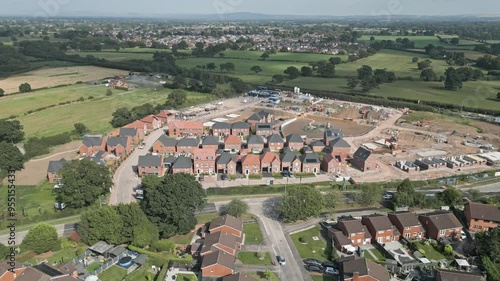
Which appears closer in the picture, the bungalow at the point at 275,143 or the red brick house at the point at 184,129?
the bungalow at the point at 275,143

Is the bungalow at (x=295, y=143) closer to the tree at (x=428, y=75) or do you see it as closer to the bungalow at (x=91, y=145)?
the bungalow at (x=91, y=145)

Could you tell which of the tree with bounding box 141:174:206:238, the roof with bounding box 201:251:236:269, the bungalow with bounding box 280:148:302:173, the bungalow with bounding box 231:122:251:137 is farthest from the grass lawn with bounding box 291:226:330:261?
the bungalow with bounding box 231:122:251:137

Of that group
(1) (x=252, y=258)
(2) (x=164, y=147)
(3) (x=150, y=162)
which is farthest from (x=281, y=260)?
(2) (x=164, y=147)

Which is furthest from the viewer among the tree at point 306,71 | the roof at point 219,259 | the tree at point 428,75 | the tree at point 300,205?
the tree at point 306,71

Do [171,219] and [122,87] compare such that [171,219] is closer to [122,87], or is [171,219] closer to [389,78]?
[122,87]

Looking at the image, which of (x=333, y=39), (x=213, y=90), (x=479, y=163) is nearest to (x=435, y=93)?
(x=479, y=163)

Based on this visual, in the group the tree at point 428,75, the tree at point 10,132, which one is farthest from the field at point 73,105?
the tree at point 428,75

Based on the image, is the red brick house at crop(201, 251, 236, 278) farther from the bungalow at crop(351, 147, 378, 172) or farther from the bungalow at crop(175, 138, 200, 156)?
the bungalow at crop(175, 138, 200, 156)
